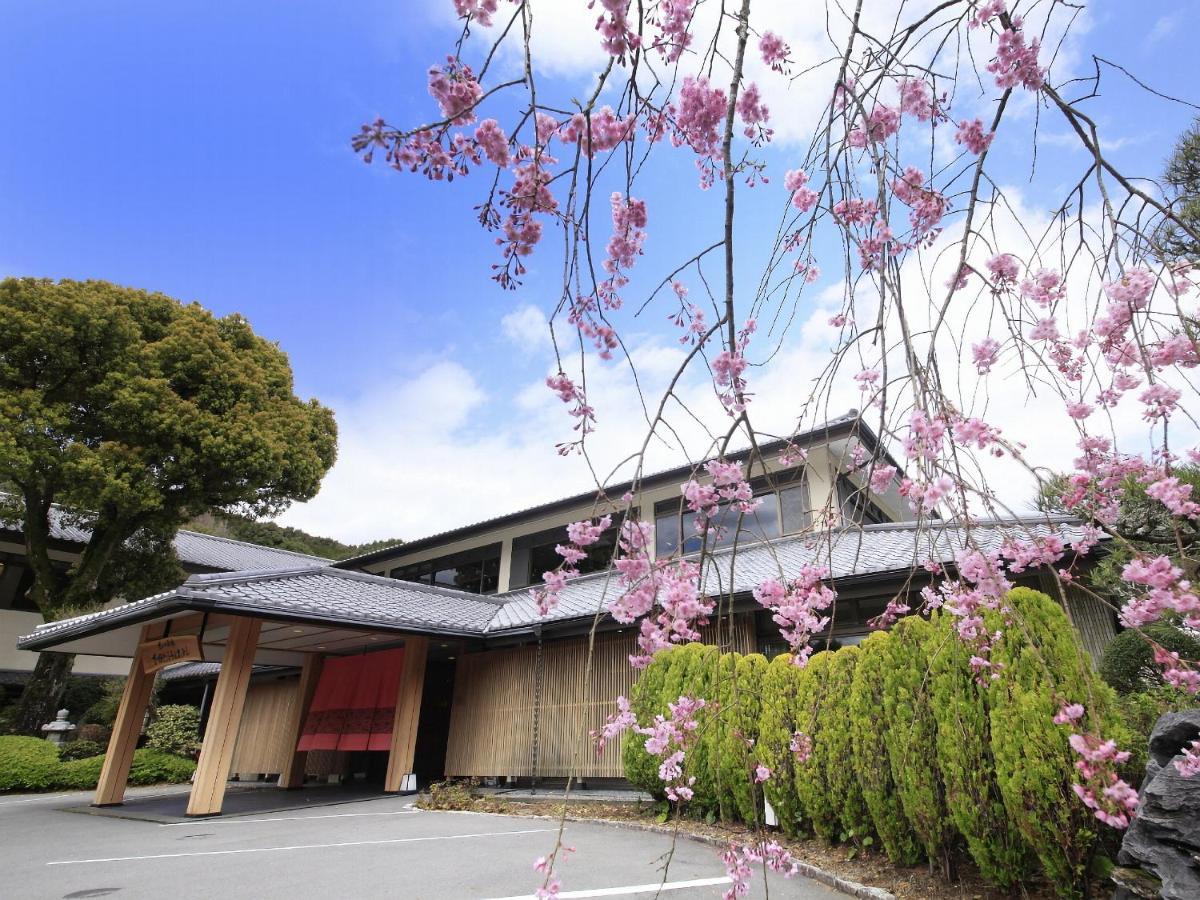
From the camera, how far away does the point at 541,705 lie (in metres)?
9.59

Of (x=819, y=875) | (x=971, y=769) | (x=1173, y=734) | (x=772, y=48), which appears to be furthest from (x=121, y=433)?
(x=1173, y=734)

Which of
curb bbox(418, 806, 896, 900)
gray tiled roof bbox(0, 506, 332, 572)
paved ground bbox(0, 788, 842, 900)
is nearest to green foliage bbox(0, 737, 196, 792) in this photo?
paved ground bbox(0, 788, 842, 900)

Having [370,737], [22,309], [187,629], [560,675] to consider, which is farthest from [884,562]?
[22,309]

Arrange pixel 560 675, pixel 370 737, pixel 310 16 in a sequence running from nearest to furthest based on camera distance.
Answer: pixel 310 16, pixel 560 675, pixel 370 737

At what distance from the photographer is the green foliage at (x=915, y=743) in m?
3.90

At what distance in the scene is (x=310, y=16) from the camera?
3432 mm

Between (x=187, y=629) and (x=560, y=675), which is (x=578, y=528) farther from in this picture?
(x=187, y=629)

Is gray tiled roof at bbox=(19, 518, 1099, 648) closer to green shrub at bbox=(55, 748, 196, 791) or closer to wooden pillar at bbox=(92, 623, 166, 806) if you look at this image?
wooden pillar at bbox=(92, 623, 166, 806)

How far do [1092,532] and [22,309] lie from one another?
55.0 feet

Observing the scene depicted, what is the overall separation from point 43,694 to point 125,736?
6552mm

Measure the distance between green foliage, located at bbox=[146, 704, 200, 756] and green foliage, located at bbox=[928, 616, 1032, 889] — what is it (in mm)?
15361

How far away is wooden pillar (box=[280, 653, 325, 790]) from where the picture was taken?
11.5 meters

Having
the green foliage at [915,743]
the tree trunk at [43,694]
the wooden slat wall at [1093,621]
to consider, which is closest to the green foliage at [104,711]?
the tree trunk at [43,694]

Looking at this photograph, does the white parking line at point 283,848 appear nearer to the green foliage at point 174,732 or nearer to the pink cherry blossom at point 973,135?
the pink cherry blossom at point 973,135
